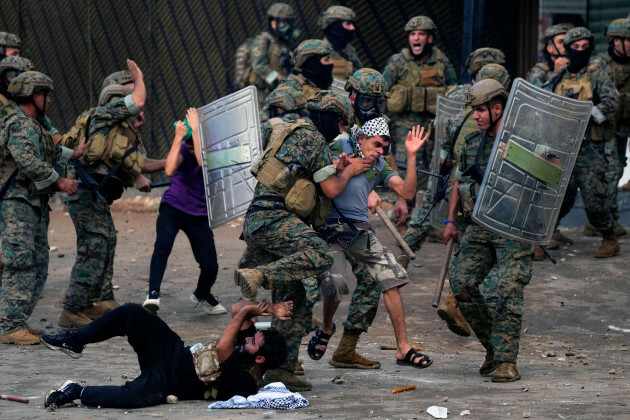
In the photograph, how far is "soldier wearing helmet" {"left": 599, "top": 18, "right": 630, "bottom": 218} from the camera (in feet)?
36.2

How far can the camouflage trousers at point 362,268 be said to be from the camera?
7.27m

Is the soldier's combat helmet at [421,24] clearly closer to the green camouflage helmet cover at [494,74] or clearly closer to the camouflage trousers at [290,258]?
the green camouflage helmet cover at [494,74]

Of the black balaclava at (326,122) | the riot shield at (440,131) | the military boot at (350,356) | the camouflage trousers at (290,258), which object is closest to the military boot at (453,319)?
the military boot at (350,356)

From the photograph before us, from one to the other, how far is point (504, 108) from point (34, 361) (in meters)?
3.18

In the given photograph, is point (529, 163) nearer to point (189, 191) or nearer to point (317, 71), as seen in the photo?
point (317, 71)

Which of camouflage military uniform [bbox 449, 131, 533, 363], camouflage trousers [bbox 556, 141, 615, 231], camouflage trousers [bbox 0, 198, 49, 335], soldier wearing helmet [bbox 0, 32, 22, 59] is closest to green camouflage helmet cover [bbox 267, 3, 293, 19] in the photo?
soldier wearing helmet [bbox 0, 32, 22, 59]

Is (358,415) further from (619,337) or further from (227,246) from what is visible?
(227,246)

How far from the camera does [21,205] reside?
8242 millimetres

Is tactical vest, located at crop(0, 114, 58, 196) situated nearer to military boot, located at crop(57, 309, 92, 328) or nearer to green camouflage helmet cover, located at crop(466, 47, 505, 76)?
military boot, located at crop(57, 309, 92, 328)

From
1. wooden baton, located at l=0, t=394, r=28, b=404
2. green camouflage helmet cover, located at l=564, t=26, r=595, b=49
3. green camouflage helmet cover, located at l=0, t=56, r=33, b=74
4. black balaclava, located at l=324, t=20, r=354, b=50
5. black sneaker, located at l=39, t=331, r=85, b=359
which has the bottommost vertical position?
wooden baton, located at l=0, t=394, r=28, b=404

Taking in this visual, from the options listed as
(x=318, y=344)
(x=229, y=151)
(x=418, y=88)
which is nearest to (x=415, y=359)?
(x=318, y=344)

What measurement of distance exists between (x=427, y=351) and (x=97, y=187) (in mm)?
2548

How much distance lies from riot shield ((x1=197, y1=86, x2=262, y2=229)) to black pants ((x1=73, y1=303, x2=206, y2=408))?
215 cm

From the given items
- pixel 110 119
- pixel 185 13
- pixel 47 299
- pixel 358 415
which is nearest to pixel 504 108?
pixel 358 415
